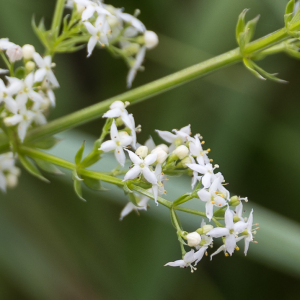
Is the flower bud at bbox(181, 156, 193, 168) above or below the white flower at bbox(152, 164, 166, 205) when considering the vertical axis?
above

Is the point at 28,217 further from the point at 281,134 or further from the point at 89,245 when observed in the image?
A: the point at 281,134

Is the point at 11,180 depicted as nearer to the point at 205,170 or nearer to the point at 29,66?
the point at 29,66

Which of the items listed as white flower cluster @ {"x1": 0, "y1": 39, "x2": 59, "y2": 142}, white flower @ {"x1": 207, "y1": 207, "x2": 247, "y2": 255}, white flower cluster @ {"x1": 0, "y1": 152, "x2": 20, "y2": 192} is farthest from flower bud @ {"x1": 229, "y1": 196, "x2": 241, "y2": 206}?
white flower cluster @ {"x1": 0, "y1": 152, "x2": 20, "y2": 192}

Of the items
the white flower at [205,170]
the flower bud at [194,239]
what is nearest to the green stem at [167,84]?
the white flower at [205,170]

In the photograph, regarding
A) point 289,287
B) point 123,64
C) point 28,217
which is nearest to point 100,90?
point 123,64

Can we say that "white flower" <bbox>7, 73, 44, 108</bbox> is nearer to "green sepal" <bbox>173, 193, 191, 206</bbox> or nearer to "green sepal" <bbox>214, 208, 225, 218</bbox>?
"green sepal" <bbox>173, 193, 191, 206</bbox>
